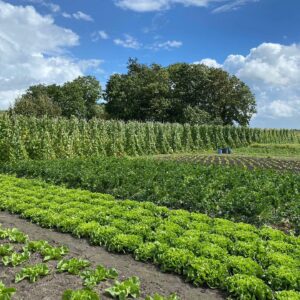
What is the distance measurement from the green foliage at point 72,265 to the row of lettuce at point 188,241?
102cm

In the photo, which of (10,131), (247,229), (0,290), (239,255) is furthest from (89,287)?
(10,131)

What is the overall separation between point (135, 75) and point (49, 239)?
60.3m

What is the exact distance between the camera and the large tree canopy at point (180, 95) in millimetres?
60728

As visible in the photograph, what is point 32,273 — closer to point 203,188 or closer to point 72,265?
point 72,265

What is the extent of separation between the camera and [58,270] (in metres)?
5.69

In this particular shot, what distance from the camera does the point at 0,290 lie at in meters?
4.79

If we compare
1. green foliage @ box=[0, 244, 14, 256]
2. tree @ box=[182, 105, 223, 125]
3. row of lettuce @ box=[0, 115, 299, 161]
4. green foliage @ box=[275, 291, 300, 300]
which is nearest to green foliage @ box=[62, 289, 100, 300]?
green foliage @ box=[0, 244, 14, 256]

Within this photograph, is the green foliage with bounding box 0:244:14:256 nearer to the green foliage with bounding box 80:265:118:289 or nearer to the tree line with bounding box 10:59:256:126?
the green foliage with bounding box 80:265:118:289

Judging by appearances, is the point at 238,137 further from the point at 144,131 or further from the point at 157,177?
the point at 157,177

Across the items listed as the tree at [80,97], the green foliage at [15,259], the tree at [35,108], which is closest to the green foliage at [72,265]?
the green foliage at [15,259]

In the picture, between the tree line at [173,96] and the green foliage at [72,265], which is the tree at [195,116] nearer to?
the tree line at [173,96]

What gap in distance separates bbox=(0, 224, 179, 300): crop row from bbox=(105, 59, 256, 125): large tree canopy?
5314cm

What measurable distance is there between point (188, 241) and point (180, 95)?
187 feet

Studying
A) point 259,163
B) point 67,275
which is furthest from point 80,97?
point 67,275
